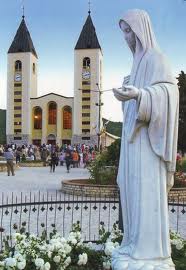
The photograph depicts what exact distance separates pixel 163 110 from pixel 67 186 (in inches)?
550

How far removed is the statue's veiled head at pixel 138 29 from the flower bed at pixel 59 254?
2489 mm

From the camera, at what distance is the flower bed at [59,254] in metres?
5.50

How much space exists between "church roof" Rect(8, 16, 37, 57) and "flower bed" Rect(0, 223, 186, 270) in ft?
275

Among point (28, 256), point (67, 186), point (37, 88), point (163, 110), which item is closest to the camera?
point (163, 110)

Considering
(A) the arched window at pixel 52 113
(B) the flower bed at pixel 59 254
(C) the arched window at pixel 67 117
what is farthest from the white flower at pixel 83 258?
(A) the arched window at pixel 52 113

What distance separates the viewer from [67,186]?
59.9ft

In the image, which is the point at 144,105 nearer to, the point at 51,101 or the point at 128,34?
the point at 128,34

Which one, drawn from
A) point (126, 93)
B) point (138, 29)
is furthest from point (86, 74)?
point (126, 93)

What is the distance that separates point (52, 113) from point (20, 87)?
306 inches

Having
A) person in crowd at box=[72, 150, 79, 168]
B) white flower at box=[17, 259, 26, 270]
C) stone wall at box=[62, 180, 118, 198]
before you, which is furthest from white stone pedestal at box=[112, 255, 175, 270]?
person in crowd at box=[72, 150, 79, 168]

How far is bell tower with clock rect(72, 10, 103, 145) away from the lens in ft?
274

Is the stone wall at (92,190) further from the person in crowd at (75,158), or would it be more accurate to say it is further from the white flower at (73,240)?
the person in crowd at (75,158)

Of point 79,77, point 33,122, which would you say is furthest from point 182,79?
point 33,122

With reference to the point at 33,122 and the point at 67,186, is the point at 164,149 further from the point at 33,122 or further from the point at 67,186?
the point at 33,122
